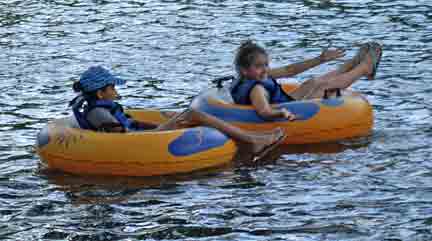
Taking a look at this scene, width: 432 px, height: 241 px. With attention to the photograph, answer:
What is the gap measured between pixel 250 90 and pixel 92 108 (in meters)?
1.49

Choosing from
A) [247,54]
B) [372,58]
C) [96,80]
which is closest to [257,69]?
[247,54]

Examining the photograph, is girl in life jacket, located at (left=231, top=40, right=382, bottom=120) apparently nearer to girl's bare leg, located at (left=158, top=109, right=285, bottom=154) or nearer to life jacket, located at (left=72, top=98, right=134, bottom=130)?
girl's bare leg, located at (left=158, top=109, right=285, bottom=154)

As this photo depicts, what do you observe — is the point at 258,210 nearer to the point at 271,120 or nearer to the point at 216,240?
the point at 216,240

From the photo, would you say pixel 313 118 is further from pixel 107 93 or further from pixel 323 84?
pixel 107 93

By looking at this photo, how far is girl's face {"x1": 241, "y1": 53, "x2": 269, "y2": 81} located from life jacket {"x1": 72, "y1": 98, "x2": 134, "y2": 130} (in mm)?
1237

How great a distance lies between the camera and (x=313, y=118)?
9797 mm

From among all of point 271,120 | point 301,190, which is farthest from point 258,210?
point 271,120

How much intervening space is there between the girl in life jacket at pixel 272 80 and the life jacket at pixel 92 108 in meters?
1.16

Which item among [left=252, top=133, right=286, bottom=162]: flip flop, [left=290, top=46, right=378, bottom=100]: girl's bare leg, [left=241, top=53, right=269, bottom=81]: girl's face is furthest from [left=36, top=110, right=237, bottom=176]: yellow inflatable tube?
[left=290, top=46, right=378, bottom=100]: girl's bare leg

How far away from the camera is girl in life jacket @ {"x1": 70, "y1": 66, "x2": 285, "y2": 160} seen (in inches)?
363

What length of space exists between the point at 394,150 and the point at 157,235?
112 inches

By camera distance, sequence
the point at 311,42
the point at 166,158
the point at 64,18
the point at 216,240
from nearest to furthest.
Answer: the point at 216,240 → the point at 166,158 → the point at 311,42 → the point at 64,18

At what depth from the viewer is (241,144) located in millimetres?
9492

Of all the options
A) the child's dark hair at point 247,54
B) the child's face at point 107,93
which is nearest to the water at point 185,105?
the child's face at point 107,93
